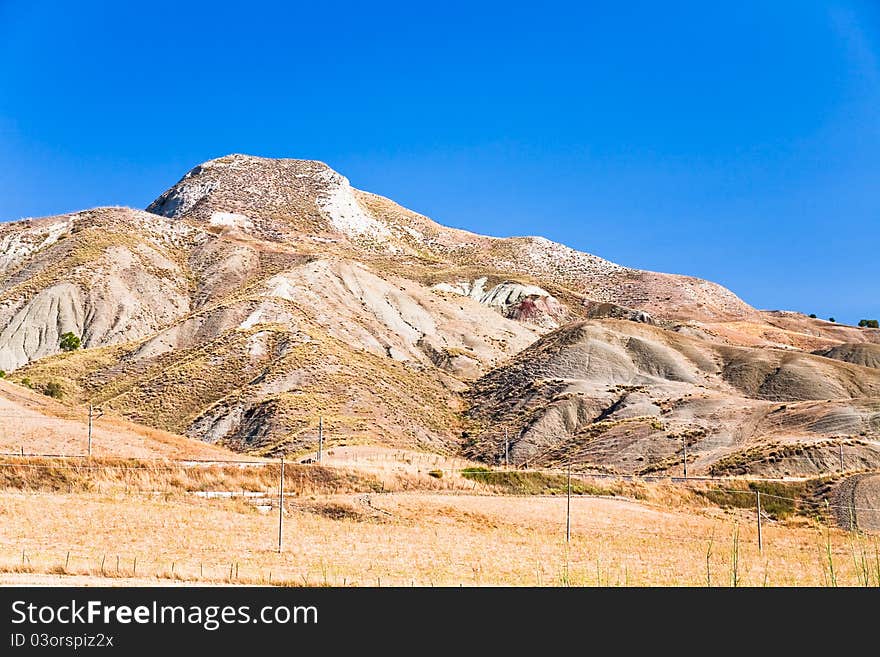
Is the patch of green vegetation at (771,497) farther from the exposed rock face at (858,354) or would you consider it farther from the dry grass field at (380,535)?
the exposed rock face at (858,354)

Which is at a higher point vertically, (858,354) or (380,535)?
(858,354)

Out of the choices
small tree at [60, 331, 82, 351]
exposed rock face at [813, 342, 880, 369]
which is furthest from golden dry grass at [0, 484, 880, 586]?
exposed rock face at [813, 342, 880, 369]

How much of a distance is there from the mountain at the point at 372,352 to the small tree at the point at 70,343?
2.00 m

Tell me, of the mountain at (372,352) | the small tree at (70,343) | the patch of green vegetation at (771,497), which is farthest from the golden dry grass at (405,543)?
the small tree at (70,343)

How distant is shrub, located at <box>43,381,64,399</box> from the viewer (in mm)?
73875

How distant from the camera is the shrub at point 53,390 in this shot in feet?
242

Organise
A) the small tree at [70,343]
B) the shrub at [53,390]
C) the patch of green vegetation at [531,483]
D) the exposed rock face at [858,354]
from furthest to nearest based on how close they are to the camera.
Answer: the exposed rock face at [858,354], the small tree at [70,343], the shrub at [53,390], the patch of green vegetation at [531,483]

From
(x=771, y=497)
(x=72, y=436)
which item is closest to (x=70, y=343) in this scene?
(x=72, y=436)

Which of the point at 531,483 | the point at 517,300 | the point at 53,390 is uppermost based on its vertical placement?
the point at 517,300

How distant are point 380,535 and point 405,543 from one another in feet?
7.24

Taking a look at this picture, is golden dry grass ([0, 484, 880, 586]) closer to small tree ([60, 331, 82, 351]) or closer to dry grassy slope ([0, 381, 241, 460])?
dry grassy slope ([0, 381, 241, 460])

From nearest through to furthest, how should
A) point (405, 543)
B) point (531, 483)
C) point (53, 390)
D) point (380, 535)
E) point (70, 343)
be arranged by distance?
point (405, 543), point (380, 535), point (531, 483), point (53, 390), point (70, 343)

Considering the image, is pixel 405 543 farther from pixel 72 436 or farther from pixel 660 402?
pixel 660 402

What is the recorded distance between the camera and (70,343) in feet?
311
